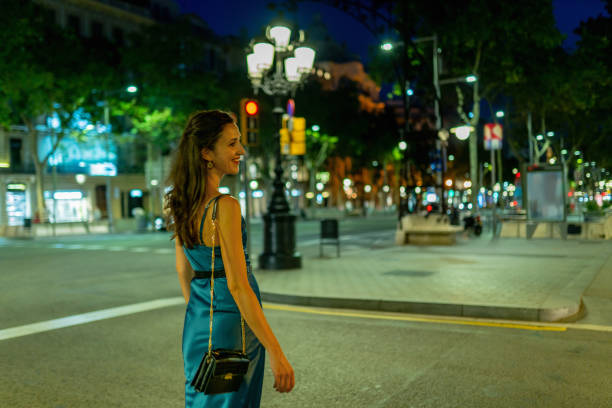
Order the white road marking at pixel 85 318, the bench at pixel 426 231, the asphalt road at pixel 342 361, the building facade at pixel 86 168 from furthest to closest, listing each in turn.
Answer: the building facade at pixel 86 168, the bench at pixel 426 231, the white road marking at pixel 85 318, the asphalt road at pixel 342 361

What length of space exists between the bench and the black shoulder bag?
1644cm

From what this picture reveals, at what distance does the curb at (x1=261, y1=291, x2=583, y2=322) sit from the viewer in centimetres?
730

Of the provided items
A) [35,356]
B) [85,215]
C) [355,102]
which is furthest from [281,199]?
[355,102]

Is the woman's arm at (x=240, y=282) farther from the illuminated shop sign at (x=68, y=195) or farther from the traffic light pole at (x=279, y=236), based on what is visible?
the illuminated shop sign at (x=68, y=195)

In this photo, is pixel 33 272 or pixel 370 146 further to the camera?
pixel 370 146

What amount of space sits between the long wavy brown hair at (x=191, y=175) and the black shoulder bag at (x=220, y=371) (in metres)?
0.12

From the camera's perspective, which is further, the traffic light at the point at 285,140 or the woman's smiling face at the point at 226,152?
the traffic light at the point at 285,140

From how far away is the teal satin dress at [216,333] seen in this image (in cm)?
231

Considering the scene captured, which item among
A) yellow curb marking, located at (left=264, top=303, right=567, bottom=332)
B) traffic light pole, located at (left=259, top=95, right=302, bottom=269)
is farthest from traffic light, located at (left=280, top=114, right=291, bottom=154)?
yellow curb marking, located at (left=264, top=303, right=567, bottom=332)

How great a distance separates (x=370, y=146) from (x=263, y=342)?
5335 centimetres

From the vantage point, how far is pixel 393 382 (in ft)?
16.0

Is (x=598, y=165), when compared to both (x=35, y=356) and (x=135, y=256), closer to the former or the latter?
(x=135, y=256)

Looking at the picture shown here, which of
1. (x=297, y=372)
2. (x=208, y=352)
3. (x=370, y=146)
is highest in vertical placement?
(x=370, y=146)

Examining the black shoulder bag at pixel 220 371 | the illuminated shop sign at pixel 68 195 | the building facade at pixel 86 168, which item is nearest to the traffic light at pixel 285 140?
the black shoulder bag at pixel 220 371
